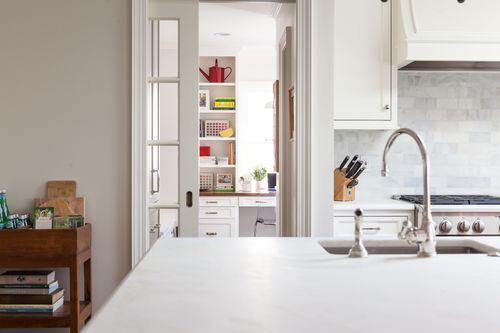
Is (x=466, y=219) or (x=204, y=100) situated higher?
(x=204, y=100)

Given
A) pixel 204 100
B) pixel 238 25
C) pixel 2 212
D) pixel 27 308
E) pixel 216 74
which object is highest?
pixel 238 25

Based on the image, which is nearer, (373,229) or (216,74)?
(373,229)

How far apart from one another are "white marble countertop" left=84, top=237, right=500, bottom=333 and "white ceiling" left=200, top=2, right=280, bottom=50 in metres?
3.16

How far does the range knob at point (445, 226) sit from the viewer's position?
296cm

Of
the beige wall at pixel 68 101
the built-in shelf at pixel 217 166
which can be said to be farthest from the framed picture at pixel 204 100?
the beige wall at pixel 68 101

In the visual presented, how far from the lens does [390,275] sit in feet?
4.18

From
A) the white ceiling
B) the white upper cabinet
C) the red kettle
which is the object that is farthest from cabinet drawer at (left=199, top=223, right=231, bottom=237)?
the white upper cabinet

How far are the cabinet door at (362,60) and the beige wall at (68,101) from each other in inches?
52.2

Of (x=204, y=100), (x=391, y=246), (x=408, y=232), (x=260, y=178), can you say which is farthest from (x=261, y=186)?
(x=408, y=232)

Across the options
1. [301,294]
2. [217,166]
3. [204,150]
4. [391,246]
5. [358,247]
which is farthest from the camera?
[204,150]

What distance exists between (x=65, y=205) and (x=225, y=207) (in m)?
3.24

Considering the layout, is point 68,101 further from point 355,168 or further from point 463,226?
point 463,226

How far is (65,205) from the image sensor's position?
107 inches

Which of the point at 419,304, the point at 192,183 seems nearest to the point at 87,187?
the point at 192,183
